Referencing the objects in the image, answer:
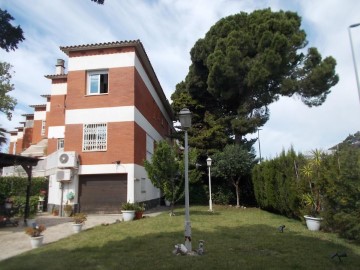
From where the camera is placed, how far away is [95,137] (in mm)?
18734

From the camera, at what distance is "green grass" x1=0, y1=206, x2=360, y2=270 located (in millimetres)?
7102

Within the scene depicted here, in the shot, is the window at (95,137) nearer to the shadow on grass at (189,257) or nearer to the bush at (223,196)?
the shadow on grass at (189,257)

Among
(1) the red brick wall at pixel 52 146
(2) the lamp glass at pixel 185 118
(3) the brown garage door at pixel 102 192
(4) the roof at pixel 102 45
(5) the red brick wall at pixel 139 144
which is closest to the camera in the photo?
(2) the lamp glass at pixel 185 118

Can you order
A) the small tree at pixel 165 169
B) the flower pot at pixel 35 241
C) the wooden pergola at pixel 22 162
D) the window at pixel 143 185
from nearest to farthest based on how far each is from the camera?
the flower pot at pixel 35 241 → the wooden pergola at pixel 22 162 → the small tree at pixel 165 169 → the window at pixel 143 185

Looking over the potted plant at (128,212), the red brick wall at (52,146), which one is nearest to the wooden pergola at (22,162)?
the potted plant at (128,212)

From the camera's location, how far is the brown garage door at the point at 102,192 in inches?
719

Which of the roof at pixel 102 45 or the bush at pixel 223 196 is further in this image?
the bush at pixel 223 196

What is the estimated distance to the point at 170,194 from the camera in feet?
53.7

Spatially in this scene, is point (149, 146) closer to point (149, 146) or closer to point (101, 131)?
point (149, 146)

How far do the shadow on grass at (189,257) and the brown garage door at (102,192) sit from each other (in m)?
7.00

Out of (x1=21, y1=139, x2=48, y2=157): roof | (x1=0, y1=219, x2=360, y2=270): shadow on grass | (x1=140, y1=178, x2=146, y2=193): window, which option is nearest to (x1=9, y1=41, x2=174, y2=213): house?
(x1=140, y1=178, x2=146, y2=193): window

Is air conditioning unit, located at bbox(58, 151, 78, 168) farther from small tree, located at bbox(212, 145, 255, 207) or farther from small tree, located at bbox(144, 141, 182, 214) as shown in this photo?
small tree, located at bbox(212, 145, 255, 207)

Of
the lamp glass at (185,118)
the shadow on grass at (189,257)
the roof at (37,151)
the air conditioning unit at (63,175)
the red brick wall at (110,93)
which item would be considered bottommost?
the shadow on grass at (189,257)

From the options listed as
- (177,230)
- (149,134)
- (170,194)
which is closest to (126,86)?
(149,134)
